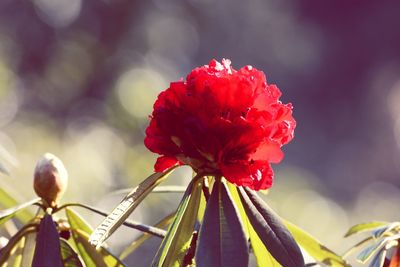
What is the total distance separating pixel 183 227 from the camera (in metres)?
1.21

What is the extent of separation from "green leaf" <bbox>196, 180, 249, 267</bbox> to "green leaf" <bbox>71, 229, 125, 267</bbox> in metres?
0.23

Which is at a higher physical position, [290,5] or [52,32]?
[290,5]

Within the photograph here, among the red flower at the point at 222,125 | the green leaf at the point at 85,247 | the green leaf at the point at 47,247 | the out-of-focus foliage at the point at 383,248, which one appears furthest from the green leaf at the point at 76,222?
the out-of-focus foliage at the point at 383,248

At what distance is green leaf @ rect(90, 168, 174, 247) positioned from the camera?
3.54ft

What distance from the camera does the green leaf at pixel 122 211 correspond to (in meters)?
1.08

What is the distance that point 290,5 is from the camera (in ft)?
35.4

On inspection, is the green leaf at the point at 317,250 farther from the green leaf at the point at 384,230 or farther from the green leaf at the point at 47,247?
the green leaf at the point at 47,247

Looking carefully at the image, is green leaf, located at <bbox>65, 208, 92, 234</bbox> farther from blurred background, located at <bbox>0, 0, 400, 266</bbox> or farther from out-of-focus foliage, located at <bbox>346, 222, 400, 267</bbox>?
out-of-focus foliage, located at <bbox>346, 222, 400, 267</bbox>

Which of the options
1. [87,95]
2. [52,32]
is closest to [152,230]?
[87,95]

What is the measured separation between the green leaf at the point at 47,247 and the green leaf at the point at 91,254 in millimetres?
111

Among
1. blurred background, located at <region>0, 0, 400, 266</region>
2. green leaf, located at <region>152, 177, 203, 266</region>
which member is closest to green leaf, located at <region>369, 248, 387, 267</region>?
green leaf, located at <region>152, 177, 203, 266</region>

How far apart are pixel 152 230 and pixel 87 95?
5270mm

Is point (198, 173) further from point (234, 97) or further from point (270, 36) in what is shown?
point (270, 36)

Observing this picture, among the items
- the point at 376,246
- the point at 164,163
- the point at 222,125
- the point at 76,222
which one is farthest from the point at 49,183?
the point at 376,246
